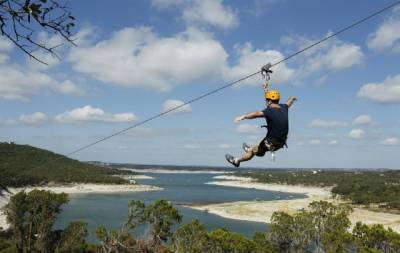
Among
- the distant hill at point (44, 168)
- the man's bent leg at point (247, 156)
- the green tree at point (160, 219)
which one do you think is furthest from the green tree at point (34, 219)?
the distant hill at point (44, 168)

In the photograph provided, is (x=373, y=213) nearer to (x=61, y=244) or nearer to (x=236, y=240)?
(x=236, y=240)

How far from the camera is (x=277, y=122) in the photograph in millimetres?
8359

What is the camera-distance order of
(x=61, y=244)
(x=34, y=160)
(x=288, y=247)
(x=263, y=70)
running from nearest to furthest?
(x=263, y=70) → (x=61, y=244) → (x=288, y=247) → (x=34, y=160)

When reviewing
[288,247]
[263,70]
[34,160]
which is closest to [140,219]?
[288,247]

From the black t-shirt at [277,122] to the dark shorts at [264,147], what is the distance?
14 cm

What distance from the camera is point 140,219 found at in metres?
35.2

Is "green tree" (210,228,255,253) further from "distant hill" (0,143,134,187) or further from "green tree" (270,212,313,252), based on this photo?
"distant hill" (0,143,134,187)

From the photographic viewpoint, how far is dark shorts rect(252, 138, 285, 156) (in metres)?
8.75

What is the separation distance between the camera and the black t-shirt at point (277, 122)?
8.26 metres

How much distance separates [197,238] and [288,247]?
830 centimetres

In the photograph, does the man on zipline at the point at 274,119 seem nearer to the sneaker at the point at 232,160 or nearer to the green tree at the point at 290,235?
the sneaker at the point at 232,160

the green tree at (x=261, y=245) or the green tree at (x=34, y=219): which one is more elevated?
the green tree at (x=34, y=219)

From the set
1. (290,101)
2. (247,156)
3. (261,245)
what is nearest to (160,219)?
(261,245)

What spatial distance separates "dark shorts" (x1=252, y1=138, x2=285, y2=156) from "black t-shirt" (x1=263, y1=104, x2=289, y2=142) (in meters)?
0.14
